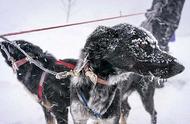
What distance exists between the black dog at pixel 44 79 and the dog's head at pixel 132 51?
803mm

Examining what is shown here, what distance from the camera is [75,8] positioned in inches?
1252

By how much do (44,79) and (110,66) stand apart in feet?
3.42

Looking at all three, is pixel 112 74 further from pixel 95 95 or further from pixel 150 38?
pixel 150 38

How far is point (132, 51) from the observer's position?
290cm

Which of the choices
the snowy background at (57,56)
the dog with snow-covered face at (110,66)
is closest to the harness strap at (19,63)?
the dog with snow-covered face at (110,66)

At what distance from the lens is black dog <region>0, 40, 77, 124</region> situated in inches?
152

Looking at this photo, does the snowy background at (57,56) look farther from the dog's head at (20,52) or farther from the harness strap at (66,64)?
the harness strap at (66,64)

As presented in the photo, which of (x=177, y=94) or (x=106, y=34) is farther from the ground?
(x=106, y=34)

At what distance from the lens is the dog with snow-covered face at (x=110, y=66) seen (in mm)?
2910

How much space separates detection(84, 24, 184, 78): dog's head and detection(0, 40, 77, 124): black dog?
80 centimetres

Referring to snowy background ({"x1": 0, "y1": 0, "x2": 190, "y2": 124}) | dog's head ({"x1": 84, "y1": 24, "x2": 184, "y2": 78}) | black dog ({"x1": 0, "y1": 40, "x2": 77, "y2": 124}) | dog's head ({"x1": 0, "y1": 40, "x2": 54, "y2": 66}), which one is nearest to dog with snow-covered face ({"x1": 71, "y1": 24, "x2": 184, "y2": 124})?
dog's head ({"x1": 84, "y1": 24, "x2": 184, "y2": 78})

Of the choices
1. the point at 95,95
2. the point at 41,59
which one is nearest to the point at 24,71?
the point at 41,59

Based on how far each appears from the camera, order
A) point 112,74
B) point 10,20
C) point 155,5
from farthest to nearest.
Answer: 1. point 10,20
2. point 155,5
3. point 112,74

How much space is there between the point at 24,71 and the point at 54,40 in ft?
32.8
